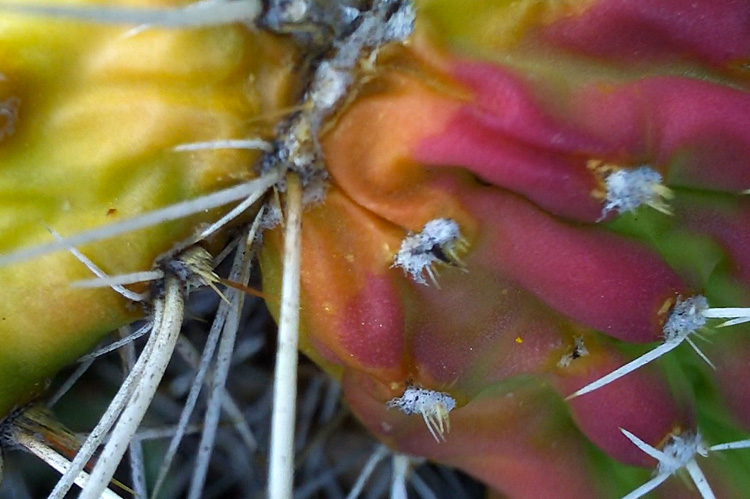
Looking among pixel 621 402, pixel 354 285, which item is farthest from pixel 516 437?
pixel 354 285

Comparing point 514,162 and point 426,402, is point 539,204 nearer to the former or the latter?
point 514,162

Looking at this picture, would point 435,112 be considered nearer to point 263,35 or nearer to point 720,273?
point 263,35

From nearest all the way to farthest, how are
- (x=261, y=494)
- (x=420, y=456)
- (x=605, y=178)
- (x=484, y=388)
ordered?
(x=605, y=178)
(x=484, y=388)
(x=420, y=456)
(x=261, y=494)

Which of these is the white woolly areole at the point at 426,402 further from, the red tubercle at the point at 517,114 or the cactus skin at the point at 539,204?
the red tubercle at the point at 517,114

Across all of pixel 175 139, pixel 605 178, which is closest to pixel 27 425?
pixel 175 139

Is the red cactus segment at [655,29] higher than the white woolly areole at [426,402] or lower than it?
higher

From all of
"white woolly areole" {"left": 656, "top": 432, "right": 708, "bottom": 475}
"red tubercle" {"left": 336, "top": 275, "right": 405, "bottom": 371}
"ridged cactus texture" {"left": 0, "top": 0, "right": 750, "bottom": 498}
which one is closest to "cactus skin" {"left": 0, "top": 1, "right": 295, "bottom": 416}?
"ridged cactus texture" {"left": 0, "top": 0, "right": 750, "bottom": 498}

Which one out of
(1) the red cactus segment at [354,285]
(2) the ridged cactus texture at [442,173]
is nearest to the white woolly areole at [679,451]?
(2) the ridged cactus texture at [442,173]

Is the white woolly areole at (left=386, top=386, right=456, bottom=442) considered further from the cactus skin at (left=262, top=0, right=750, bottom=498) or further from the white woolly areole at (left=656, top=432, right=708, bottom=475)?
the white woolly areole at (left=656, top=432, right=708, bottom=475)
